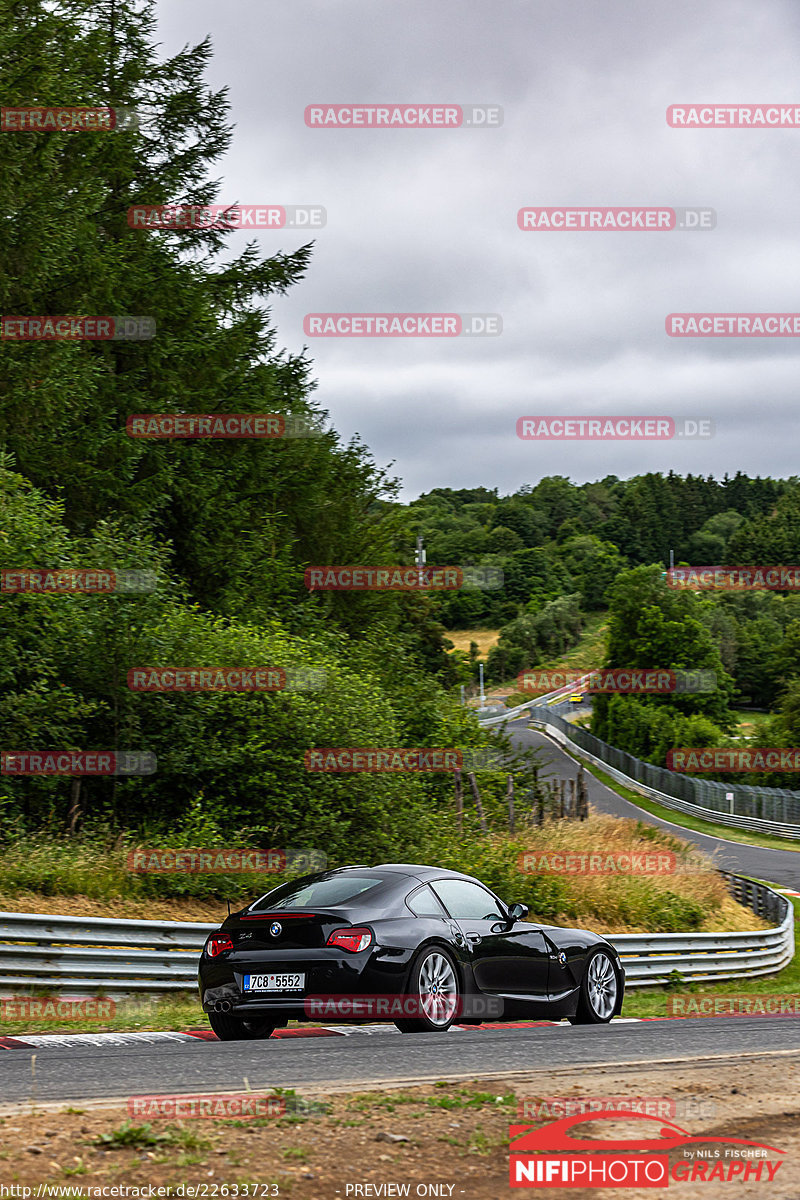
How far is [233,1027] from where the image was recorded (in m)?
8.85

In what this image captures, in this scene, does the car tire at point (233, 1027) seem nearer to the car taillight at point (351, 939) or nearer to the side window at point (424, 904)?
the car taillight at point (351, 939)

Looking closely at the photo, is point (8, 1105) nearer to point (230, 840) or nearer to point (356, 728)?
point (230, 840)

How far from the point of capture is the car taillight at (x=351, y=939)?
27.1 ft

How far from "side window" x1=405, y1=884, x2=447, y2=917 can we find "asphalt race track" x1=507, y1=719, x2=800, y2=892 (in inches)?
584

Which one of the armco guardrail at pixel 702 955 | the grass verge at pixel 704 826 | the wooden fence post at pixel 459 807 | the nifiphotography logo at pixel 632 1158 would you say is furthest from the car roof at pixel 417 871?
the grass verge at pixel 704 826

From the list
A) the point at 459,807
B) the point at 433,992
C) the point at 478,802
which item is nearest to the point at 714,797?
the point at 478,802

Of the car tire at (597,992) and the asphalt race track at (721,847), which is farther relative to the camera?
the asphalt race track at (721,847)

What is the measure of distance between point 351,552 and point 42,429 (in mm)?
9790

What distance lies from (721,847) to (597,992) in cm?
3985

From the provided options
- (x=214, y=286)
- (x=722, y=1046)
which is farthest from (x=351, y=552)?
(x=722, y=1046)

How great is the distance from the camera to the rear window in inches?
345

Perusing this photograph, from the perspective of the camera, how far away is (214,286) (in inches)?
1075

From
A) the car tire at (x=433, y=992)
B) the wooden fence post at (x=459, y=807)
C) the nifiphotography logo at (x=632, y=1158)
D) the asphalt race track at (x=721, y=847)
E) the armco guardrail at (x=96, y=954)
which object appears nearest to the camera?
the nifiphotography logo at (x=632, y=1158)

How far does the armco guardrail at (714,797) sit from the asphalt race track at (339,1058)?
47.3 metres
